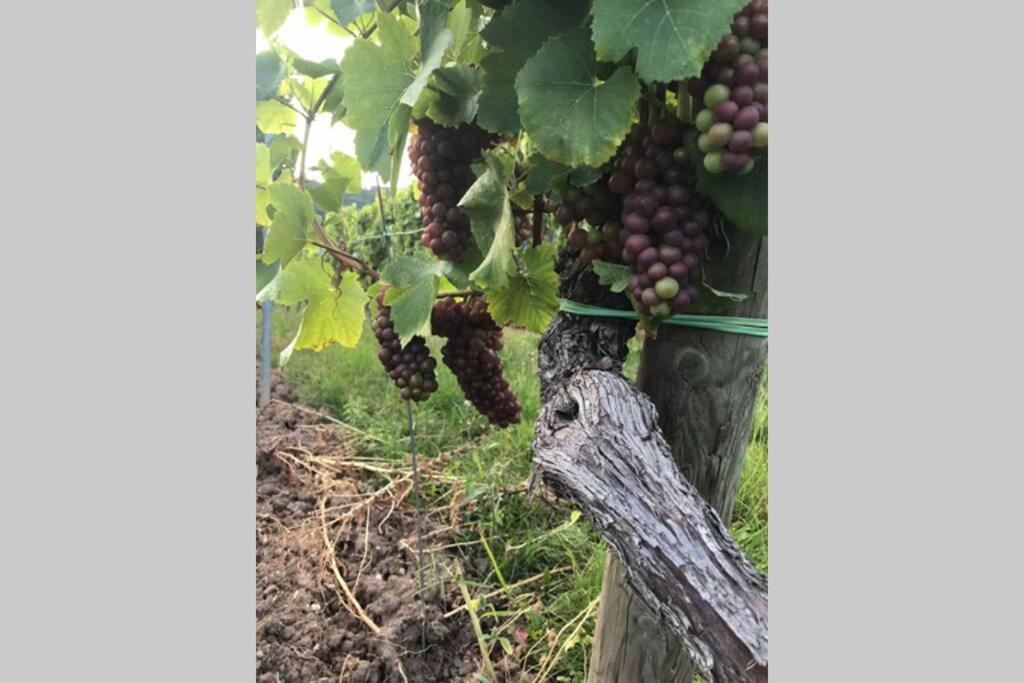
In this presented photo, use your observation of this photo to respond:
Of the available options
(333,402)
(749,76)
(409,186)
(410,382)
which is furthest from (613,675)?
(333,402)

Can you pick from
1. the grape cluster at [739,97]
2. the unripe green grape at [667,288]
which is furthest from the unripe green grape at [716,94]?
the unripe green grape at [667,288]

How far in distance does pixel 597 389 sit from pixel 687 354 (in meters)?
0.11

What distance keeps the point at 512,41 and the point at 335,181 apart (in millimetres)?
469

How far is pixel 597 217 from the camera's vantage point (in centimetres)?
75

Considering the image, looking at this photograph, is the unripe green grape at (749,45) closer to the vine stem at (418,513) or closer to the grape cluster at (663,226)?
the grape cluster at (663,226)

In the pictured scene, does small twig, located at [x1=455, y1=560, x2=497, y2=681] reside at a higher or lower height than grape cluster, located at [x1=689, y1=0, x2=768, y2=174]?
lower

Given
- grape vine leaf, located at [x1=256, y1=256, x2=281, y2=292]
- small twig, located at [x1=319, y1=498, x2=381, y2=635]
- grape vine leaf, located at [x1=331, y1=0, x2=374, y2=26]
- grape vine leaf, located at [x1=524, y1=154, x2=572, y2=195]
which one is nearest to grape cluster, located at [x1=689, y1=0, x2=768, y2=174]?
grape vine leaf, located at [x1=524, y1=154, x2=572, y2=195]

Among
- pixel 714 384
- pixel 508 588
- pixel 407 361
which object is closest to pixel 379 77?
pixel 407 361

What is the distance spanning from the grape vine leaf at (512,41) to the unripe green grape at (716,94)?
19 cm

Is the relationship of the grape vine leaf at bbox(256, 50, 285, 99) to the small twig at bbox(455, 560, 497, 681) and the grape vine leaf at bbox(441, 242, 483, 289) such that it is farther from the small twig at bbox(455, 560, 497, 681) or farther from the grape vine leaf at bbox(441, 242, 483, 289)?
the small twig at bbox(455, 560, 497, 681)

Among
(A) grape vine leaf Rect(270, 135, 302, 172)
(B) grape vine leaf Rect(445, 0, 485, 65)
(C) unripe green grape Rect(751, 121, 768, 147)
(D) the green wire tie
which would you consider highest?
(B) grape vine leaf Rect(445, 0, 485, 65)

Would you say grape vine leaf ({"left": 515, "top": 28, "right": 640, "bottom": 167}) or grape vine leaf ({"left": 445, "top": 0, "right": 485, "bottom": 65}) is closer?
grape vine leaf ({"left": 515, "top": 28, "right": 640, "bottom": 167})

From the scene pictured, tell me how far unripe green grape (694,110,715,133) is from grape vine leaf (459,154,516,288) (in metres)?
0.26

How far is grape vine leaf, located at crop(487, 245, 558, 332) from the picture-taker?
871mm
